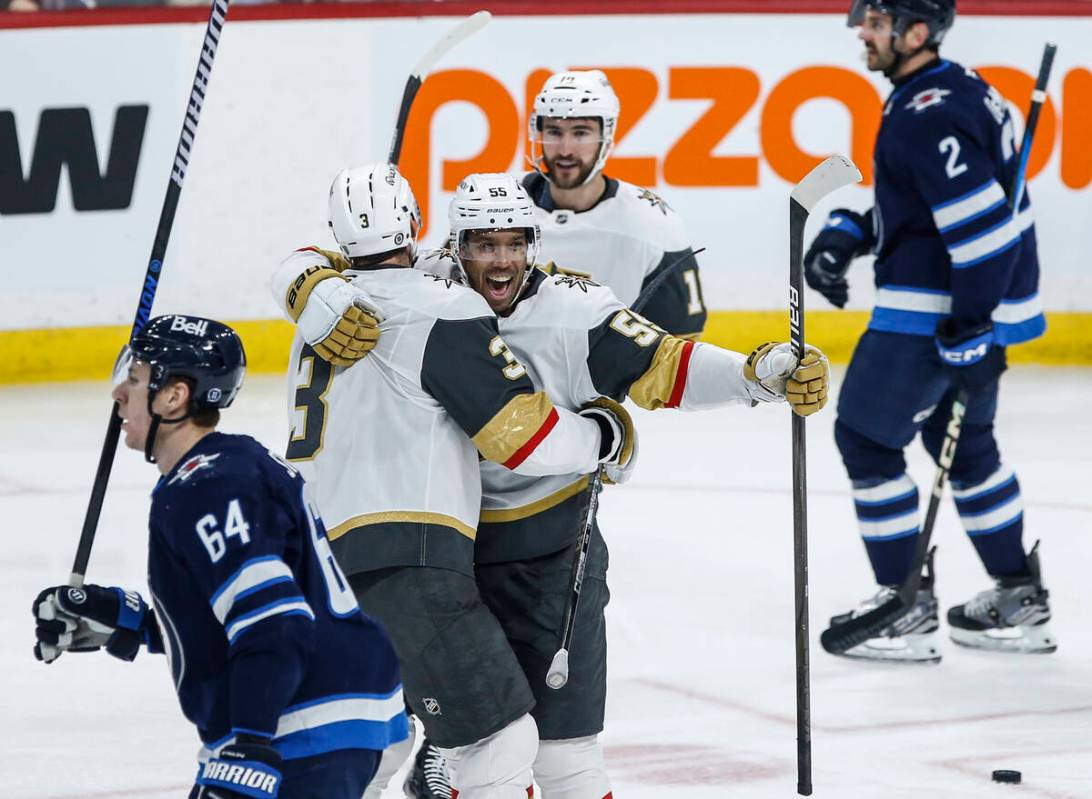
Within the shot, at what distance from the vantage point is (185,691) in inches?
84.7

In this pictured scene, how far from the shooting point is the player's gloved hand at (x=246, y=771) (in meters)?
1.98

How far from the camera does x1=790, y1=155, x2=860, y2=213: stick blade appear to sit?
2.93 metres

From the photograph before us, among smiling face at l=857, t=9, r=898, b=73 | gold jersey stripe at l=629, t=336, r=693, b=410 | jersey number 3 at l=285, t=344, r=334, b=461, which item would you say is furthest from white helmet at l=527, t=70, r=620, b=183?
jersey number 3 at l=285, t=344, r=334, b=461

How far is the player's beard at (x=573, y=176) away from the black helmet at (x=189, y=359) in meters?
1.89

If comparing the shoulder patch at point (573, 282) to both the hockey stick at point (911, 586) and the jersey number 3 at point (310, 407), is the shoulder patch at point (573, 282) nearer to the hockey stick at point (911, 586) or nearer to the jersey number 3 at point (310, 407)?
the jersey number 3 at point (310, 407)

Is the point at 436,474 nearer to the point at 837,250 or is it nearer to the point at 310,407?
the point at 310,407

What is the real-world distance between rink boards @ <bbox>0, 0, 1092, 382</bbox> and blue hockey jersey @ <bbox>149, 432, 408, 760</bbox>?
5143 mm

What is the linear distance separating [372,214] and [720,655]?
1891mm

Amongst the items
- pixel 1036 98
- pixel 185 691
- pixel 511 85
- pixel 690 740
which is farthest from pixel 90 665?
pixel 511 85

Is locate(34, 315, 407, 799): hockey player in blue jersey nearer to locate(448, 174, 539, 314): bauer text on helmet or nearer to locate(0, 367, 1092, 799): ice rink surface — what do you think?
locate(448, 174, 539, 314): bauer text on helmet

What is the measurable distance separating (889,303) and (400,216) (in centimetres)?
184

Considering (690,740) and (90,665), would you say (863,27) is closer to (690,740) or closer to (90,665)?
(690,740)

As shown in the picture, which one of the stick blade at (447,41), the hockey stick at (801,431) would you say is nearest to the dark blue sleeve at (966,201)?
the stick blade at (447,41)

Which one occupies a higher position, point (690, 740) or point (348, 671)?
point (348, 671)
